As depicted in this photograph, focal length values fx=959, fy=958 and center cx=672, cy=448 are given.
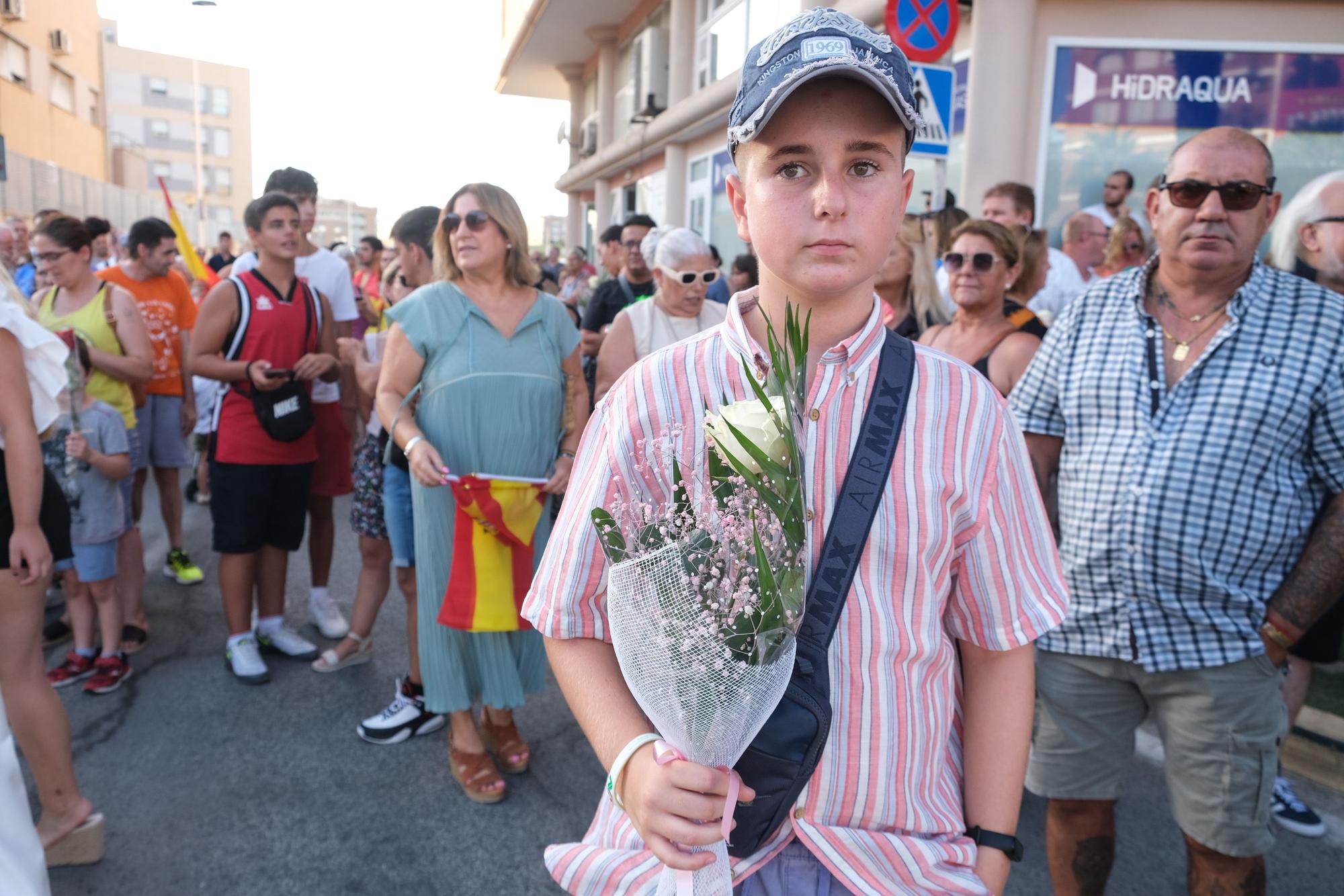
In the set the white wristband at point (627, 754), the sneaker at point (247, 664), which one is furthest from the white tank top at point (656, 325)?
the white wristband at point (627, 754)

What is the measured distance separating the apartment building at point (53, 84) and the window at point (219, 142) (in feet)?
101

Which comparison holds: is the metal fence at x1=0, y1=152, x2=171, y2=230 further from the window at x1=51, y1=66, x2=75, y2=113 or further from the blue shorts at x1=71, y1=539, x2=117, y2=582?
the blue shorts at x1=71, y1=539, x2=117, y2=582

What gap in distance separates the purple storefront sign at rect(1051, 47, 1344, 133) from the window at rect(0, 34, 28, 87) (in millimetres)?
30501

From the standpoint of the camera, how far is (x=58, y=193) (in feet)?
96.8

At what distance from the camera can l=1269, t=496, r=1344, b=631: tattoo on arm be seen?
232 centimetres

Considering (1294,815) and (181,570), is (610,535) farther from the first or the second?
(181,570)

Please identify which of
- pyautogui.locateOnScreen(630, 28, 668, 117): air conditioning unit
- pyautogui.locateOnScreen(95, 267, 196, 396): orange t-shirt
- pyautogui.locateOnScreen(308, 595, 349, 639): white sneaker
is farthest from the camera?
pyautogui.locateOnScreen(630, 28, 668, 117): air conditioning unit

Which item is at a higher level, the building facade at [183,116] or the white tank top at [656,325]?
the building facade at [183,116]

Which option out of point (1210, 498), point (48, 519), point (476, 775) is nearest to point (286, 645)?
point (476, 775)

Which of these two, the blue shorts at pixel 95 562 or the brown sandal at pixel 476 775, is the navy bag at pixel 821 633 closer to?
the brown sandal at pixel 476 775

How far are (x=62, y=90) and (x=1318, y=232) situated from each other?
41177mm

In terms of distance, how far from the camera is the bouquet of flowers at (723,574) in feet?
3.52

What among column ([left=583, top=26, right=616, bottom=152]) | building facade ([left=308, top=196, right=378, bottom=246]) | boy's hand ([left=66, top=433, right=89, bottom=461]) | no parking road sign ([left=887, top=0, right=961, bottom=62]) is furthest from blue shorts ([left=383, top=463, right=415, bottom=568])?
building facade ([left=308, top=196, right=378, bottom=246])

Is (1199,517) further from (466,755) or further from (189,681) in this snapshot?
(189,681)
